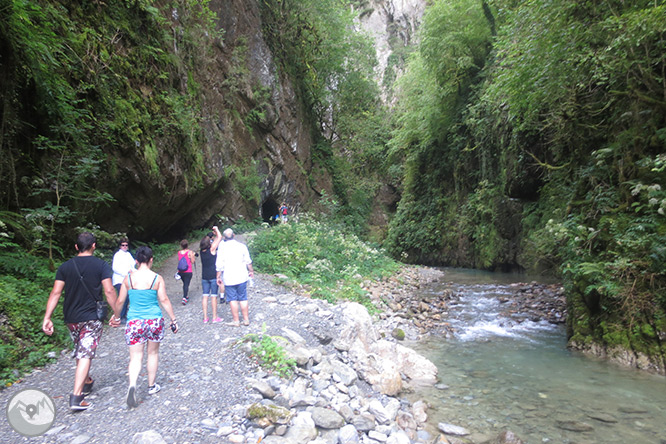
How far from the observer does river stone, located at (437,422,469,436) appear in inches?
169

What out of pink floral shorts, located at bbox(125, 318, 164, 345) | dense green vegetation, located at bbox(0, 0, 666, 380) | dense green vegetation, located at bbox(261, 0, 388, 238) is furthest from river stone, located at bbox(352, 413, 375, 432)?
dense green vegetation, located at bbox(261, 0, 388, 238)

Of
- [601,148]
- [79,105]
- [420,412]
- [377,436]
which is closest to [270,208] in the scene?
[79,105]

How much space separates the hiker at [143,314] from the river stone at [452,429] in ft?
12.0

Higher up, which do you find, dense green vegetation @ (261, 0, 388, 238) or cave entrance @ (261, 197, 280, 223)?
dense green vegetation @ (261, 0, 388, 238)

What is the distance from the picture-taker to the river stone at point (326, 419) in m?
3.65

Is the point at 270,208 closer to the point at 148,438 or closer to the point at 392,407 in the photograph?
the point at 392,407

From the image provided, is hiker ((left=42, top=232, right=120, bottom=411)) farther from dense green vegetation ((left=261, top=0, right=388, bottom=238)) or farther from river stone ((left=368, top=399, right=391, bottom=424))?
dense green vegetation ((left=261, top=0, right=388, bottom=238))

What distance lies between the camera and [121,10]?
334 inches

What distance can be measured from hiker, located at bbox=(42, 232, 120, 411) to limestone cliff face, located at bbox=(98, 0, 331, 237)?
16.8 feet

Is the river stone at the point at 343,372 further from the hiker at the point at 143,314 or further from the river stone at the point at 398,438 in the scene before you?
the hiker at the point at 143,314

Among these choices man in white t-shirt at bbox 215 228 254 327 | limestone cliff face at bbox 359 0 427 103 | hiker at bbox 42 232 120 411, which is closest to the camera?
hiker at bbox 42 232 120 411

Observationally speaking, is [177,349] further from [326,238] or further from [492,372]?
[326,238]

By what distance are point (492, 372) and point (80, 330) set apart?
6.46 meters

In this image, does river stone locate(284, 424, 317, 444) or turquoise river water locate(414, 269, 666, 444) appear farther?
turquoise river water locate(414, 269, 666, 444)
